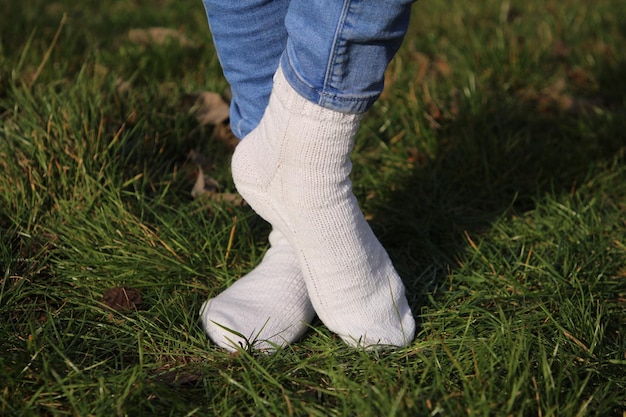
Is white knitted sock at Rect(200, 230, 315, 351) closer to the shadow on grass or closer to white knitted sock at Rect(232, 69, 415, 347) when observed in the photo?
white knitted sock at Rect(232, 69, 415, 347)

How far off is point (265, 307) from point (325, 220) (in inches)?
9.1

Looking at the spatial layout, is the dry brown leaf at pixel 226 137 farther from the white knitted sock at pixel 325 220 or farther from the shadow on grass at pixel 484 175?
the white knitted sock at pixel 325 220

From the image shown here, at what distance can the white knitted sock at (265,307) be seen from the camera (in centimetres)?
135

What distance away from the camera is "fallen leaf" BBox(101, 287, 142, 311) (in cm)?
142

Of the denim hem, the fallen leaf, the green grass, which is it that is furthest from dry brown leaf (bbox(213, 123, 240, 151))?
the denim hem

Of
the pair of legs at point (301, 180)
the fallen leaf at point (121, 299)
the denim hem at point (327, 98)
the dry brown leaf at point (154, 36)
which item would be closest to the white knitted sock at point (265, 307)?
the pair of legs at point (301, 180)

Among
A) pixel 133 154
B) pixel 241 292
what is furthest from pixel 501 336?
pixel 133 154

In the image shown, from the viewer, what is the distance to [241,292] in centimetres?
144

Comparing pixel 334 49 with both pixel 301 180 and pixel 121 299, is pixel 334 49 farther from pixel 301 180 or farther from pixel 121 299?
pixel 121 299

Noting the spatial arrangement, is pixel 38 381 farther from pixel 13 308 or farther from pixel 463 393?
pixel 463 393

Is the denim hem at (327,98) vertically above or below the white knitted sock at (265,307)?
above

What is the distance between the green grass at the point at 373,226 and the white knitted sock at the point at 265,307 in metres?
0.04

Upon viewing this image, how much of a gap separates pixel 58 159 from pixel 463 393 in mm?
1065

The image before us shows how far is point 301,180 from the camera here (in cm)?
126
